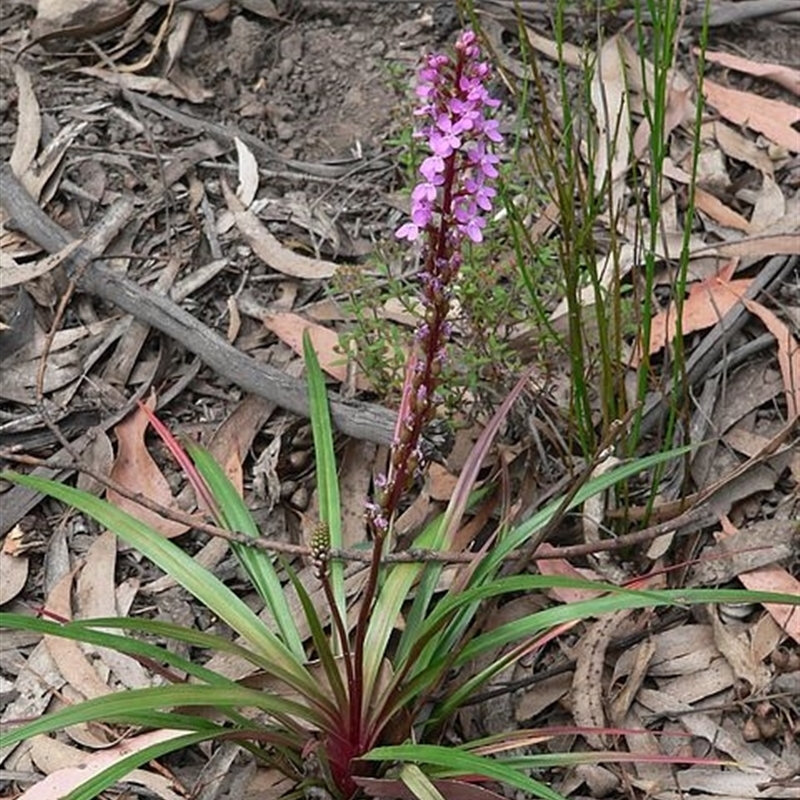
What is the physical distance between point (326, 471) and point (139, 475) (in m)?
0.58

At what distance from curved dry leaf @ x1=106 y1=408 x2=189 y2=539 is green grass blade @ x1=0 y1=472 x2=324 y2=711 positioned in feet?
1.20

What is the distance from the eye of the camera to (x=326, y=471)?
2.53m

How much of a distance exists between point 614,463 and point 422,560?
0.51 meters

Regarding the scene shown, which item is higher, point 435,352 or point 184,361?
point 435,352

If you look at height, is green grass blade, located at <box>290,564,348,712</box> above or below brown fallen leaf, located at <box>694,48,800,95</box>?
below

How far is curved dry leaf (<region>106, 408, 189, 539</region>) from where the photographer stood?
2838 mm

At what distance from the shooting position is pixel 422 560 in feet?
7.66

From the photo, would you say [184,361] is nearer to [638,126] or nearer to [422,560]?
[422,560]

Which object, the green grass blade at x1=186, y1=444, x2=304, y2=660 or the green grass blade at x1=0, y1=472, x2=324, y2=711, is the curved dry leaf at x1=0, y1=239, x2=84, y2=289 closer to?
the green grass blade at x1=186, y1=444, x2=304, y2=660

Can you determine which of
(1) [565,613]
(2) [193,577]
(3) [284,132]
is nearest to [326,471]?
(2) [193,577]

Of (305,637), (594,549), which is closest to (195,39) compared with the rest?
(305,637)

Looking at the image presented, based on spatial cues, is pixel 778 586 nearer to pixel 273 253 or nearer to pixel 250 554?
pixel 250 554

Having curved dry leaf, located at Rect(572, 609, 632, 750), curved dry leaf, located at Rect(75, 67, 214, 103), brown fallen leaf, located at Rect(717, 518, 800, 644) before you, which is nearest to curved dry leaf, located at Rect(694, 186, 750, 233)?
brown fallen leaf, located at Rect(717, 518, 800, 644)

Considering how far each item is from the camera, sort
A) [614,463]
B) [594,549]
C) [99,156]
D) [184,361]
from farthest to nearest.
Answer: [99,156]
[184,361]
[614,463]
[594,549]
